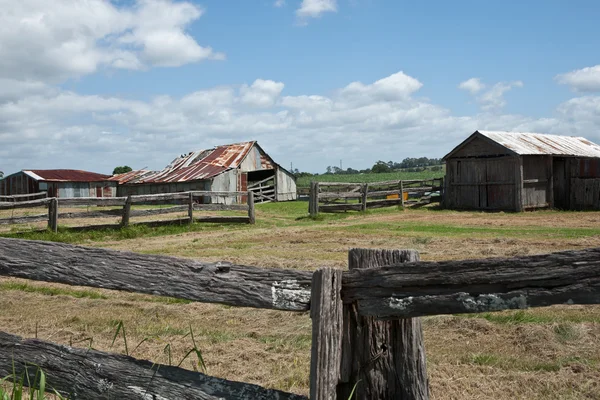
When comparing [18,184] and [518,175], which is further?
Result: [18,184]

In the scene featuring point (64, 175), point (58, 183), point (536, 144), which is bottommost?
point (58, 183)

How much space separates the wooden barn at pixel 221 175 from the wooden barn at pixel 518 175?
1541 centimetres

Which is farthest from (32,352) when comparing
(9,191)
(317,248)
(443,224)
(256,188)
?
(9,191)

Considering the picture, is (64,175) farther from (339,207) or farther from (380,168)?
(380,168)

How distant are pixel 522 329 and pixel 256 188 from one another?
36024mm

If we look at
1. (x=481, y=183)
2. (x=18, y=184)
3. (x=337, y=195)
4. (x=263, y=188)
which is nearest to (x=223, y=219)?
(x=337, y=195)

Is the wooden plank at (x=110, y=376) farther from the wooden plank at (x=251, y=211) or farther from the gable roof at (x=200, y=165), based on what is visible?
the gable roof at (x=200, y=165)

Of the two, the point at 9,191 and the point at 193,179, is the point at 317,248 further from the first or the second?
the point at 9,191

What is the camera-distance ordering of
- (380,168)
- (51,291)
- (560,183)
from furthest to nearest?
Answer: 1. (380,168)
2. (560,183)
3. (51,291)

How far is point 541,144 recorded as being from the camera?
2923 centimetres

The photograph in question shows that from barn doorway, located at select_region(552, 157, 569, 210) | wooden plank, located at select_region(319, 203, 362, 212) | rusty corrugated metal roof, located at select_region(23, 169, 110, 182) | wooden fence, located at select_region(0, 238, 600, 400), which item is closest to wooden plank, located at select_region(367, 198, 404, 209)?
wooden plank, located at select_region(319, 203, 362, 212)

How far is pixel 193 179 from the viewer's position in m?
38.3

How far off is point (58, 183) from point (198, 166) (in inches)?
520

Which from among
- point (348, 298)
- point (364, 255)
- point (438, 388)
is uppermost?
point (364, 255)
